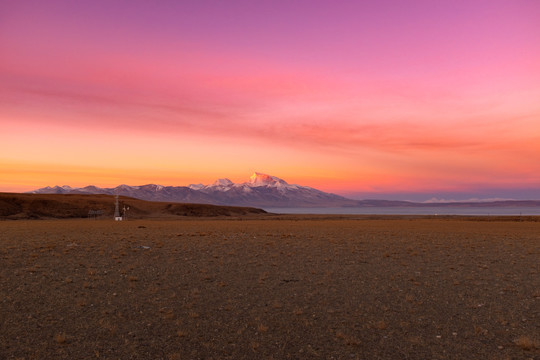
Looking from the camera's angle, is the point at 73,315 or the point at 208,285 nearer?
the point at 73,315

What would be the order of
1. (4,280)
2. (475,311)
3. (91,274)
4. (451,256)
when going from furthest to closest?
(451,256)
(91,274)
(4,280)
(475,311)

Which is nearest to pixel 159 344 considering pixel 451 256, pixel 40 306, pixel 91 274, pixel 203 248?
pixel 40 306

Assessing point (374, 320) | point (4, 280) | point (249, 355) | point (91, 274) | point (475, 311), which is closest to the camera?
point (249, 355)

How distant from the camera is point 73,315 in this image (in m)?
12.7

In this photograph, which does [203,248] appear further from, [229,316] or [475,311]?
[475,311]

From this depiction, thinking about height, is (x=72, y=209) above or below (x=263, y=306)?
above

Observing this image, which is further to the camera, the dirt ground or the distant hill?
the distant hill

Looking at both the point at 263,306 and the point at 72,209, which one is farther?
the point at 72,209

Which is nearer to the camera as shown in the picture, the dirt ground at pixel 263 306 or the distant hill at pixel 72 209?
the dirt ground at pixel 263 306

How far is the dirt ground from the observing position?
10344 millimetres

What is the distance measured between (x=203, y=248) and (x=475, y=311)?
64.5 feet

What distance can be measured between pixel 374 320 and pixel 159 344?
7158mm

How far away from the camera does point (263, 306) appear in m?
14.1

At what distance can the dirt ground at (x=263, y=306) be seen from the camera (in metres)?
10.3
